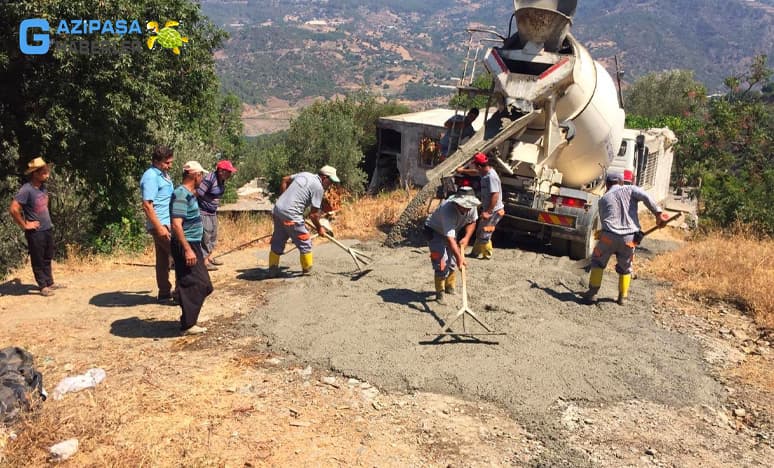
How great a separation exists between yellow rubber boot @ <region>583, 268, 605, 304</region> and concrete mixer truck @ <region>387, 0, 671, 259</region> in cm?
189

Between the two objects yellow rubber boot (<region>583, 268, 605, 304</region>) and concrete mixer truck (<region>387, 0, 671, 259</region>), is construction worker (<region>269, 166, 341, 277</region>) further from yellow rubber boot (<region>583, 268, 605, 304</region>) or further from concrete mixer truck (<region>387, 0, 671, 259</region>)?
yellow rubber boot (<region>583, 268, 605, 304</region>)

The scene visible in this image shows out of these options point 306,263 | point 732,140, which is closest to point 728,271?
point 306,263

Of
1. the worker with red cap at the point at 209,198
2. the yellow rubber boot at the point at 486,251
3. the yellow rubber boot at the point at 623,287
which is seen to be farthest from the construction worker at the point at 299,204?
the yellow rubber boot at the point at 623,287

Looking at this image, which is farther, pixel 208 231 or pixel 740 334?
pixel 208 231

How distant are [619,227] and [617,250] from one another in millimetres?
266

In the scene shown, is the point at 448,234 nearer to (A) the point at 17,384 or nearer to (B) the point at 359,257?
(B) the point at 359,257

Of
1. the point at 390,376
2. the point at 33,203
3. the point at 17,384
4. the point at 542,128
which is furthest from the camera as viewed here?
the point at 542,128

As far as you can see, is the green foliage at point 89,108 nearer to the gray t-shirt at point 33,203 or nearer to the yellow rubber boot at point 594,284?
the gray t-shirt at point 33,203

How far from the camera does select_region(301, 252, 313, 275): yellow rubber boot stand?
23.6ft

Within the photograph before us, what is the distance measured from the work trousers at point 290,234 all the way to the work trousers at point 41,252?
2.42m

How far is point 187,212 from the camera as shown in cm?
526

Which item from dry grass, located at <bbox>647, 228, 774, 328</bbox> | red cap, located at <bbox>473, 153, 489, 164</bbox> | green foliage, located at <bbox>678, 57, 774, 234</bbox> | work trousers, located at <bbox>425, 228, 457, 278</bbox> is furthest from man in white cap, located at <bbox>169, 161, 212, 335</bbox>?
green foliage, located at <bbox>678, 57, 774, 234</bbox>

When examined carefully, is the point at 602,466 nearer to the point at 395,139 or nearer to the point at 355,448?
the point at 355,448

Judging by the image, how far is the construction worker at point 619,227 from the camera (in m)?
6.46
